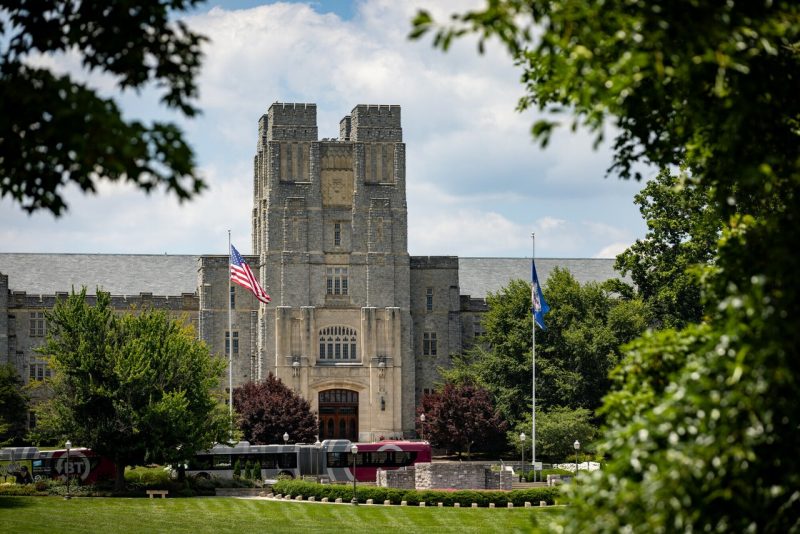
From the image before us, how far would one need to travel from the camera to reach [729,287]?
1185 cm

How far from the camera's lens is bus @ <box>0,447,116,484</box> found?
57.9 m

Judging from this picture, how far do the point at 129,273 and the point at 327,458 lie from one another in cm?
2822

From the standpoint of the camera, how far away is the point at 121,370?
167 ft

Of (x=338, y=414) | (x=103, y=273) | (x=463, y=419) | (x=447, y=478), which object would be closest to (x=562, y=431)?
(x=463, y=419)

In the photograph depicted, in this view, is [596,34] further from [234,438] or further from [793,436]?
[234,438]

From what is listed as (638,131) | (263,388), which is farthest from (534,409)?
(638,131)

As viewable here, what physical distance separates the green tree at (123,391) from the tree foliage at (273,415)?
15006 millimetres

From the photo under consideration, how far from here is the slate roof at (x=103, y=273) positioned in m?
84.7

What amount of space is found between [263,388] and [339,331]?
827 centimetres

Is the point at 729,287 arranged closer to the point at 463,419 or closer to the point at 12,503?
the point at 12,503

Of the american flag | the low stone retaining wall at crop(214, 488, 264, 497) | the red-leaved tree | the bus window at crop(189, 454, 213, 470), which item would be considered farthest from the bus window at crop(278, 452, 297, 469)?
the red-leaved tree

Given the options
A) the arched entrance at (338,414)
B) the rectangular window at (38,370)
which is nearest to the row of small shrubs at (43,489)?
the arched entrance at (338,414)

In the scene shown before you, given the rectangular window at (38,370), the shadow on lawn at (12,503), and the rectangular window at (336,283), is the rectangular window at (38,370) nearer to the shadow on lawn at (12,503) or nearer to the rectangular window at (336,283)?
the rectangular window at (336,283)

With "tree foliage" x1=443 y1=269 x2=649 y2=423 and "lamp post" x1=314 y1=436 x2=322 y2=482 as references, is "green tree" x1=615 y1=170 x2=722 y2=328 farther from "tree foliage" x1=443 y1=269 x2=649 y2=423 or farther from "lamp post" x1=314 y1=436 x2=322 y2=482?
"lamp post" x1=314 y1=436 x2=322 y2=482
